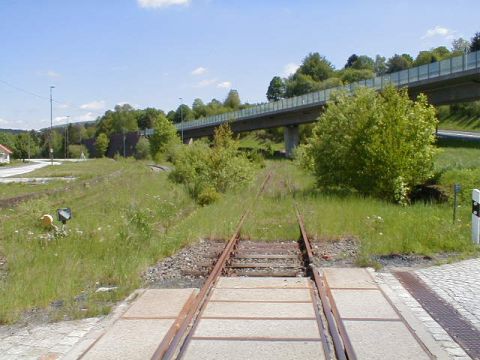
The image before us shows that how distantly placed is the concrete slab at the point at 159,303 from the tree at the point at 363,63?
190 metres

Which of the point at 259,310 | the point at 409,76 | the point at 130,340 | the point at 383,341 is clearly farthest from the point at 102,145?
the point at 383,341

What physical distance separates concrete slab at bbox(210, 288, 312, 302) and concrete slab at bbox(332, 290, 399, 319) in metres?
0.47

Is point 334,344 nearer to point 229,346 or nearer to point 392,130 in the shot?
point 229,346

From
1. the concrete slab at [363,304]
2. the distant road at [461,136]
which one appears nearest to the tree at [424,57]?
the distant road at [461,136]

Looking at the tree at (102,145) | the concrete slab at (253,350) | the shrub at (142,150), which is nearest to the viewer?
the concrete slab at (253,350)

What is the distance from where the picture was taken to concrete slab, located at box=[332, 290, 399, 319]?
689cm

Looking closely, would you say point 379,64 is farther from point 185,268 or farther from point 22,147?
point 185,268

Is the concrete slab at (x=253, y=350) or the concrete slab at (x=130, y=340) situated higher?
the concrete slab at (x=253, y=350)

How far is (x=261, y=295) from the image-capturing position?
8070 mm

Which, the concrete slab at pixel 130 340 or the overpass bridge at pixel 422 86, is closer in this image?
the concrete slab at pixel 130 340

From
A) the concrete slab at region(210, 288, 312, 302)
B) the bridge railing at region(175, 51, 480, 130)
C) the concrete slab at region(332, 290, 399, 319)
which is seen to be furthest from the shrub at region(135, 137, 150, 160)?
the concrete slab at region(332, 290, 399, 319)

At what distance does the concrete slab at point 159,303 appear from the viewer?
7148 mm

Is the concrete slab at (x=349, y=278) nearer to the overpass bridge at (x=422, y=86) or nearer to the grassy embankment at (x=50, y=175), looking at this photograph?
the overpass bridge at (x=422, y=86)

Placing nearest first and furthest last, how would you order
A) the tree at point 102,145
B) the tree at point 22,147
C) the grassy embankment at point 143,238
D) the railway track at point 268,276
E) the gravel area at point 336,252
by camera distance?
the railway track at point 268,276
the grassy embankment at point 143,238
the gravel area at point 336,252
the tree at point 22,147
the tree at point 102,145
